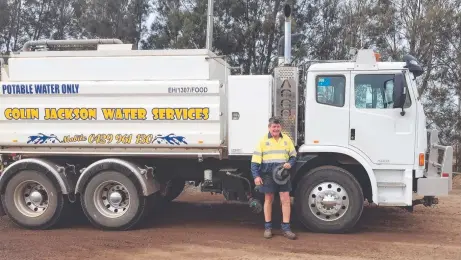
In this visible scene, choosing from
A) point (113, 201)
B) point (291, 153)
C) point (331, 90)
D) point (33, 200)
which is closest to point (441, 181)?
point (331, 90)

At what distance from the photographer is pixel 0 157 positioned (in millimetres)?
8031

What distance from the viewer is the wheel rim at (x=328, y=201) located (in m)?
7.24

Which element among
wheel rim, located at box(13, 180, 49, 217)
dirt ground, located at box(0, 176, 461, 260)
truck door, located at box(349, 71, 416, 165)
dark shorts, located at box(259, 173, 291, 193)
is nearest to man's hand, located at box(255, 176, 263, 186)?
dark shorts, located at box(259, 173, 291, 193)

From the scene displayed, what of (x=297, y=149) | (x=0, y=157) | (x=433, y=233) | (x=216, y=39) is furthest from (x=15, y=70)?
(x=216, y=39)

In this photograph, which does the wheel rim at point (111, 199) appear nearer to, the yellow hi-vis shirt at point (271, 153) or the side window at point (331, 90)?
the yellow hi-vis shirt at point (271, 153)

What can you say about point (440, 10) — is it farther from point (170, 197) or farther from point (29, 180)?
point (29, 180)

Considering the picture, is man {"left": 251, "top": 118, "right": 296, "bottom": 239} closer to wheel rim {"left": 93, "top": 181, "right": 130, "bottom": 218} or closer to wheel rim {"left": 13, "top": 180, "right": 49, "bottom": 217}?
wheel rim {"left": 93, "top": 181, "right": 130, "bottom": 218}

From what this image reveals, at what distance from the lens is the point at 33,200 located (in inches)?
311

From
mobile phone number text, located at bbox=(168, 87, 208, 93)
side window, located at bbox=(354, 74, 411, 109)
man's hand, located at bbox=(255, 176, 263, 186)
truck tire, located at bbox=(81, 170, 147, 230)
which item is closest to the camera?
man's hand, located at bbox=(255, 176, 263, 186)

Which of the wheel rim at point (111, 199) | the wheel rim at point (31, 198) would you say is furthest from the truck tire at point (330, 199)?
the wheel rim at point (31, 198)

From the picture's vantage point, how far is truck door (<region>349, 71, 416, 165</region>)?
7105 millimetres

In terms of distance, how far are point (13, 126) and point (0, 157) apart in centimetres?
61

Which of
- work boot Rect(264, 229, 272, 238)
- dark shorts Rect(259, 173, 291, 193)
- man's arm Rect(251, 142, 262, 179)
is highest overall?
man's arm Rect(251, 142, 262, 179)

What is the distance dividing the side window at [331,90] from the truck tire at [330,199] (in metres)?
0.98
